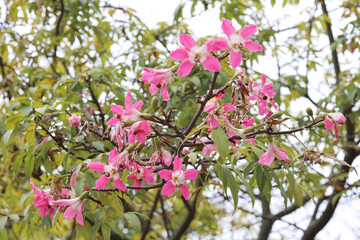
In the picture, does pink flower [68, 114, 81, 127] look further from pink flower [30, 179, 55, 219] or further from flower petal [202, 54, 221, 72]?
flower petal [202, 54, 221, 72]

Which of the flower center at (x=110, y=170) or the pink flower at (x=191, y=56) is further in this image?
the flower center at (x=110, y=170)

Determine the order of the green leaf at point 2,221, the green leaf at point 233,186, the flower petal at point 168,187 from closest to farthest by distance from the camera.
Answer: the green leaf at point 233,186
the flower petal at point 168,187
the green leaf at point 2,221

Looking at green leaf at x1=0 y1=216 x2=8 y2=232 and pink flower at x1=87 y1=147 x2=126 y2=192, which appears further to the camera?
green leaf at x1=0 y1=216 x2=8 y2=232

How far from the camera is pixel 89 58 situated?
2.98 m

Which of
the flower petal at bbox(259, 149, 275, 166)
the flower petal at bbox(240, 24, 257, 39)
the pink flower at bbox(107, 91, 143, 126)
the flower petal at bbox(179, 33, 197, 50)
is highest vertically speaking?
the flower petal at bbox(240, 24, 257, 39)

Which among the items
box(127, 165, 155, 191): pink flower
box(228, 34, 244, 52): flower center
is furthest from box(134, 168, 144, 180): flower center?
box(228, 34, 244, 52): flower center

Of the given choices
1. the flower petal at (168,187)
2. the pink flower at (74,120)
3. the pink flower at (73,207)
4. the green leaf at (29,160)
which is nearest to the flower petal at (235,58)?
the flower petal at (168,187)

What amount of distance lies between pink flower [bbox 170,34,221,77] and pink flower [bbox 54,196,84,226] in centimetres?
49

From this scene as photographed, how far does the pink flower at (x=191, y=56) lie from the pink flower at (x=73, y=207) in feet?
1.61

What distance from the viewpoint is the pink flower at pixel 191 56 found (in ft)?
3.31

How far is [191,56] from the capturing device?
3.40 feet

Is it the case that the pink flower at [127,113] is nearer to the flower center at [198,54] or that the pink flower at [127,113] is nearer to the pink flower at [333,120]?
the flower center at [198,54]

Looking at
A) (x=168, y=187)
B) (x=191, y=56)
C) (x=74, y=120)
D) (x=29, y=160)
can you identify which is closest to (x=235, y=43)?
(x=191, y=56)

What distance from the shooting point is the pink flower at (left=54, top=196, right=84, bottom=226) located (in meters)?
1.16
